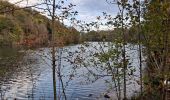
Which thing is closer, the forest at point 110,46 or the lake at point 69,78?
the forest at point 110,46

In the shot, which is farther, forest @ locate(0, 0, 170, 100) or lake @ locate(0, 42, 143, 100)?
lake @ locate(0, 42, 143, 100)

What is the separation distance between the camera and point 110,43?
645 inches

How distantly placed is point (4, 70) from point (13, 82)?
22.1 meters

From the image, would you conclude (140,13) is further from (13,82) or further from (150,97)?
(13,82)

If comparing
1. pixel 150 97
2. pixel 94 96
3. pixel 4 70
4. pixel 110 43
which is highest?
pixel 110 43

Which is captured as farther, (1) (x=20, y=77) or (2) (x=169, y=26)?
(1) (x=20, y=77)

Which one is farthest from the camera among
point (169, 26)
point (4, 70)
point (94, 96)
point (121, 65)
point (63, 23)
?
point (94, 96)

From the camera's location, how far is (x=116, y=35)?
16734 mm

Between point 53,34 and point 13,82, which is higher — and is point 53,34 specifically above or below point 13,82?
above

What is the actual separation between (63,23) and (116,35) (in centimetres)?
513

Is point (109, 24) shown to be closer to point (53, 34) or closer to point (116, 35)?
point (116, 35)

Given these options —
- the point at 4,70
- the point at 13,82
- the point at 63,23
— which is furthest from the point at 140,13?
the point at 13,82

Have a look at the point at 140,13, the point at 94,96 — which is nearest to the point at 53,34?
the point at 140,13

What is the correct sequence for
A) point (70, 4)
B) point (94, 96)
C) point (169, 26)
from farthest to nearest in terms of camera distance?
point (94, 96)
point (70, 4)
point (169, 26)
